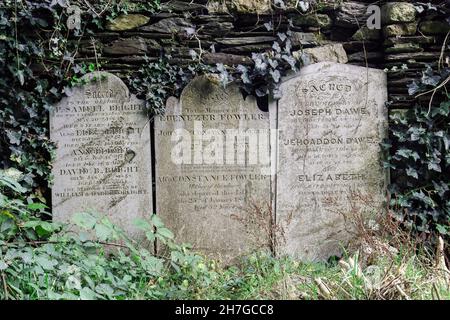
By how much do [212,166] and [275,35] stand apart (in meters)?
1.36

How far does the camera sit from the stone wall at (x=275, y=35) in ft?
14.6

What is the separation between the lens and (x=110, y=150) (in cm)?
444

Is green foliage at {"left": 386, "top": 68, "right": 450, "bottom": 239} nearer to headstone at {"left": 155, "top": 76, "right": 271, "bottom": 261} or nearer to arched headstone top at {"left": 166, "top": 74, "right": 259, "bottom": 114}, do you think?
headstone at {"left": 155, "top": 76, "right": 271, "bottom": 261}

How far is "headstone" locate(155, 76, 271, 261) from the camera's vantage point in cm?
443

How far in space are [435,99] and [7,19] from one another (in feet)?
12.6

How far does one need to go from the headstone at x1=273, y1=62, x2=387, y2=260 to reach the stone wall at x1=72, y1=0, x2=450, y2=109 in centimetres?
19

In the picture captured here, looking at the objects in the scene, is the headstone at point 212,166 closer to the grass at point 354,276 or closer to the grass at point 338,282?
the grass at point 354,276

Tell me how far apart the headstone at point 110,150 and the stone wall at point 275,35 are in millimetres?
271

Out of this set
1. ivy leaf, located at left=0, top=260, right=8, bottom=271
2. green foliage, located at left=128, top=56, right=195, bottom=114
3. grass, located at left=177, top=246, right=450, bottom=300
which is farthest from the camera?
green foliage, located at left=128, top=56, right=195, bottom=114

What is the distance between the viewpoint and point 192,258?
378cm

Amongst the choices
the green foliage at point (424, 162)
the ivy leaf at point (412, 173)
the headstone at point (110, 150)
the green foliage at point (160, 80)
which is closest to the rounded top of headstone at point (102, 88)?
the headstone at point (110, 150)

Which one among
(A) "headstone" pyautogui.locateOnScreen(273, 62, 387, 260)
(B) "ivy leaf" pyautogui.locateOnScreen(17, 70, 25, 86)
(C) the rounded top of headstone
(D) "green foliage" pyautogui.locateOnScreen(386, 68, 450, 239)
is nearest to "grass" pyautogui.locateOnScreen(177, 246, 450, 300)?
(D) "green foliage" pyautogui.locateOnScreen(386, 68, 450, 239)
